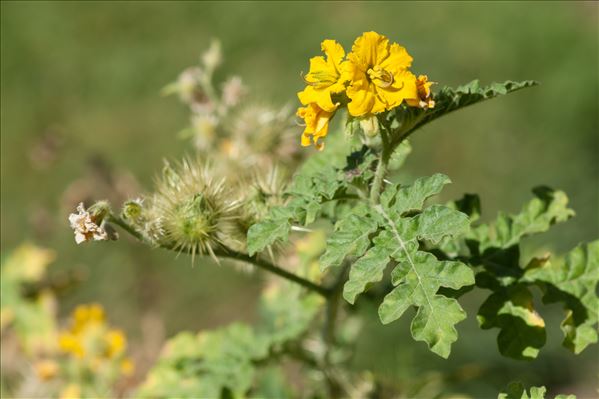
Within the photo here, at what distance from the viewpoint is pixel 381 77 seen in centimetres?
154

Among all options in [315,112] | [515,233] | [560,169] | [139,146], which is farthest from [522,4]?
[315,112]

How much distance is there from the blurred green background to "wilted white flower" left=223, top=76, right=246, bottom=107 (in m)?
0.76

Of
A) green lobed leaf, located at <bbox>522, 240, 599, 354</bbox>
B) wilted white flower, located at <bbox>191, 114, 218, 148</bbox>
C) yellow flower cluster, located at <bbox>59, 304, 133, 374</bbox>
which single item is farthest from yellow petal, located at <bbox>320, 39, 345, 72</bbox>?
yellow flower cluster, located at <bbox>59, 304, 133, 374</bbox>

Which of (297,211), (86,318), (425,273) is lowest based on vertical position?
(425,273)

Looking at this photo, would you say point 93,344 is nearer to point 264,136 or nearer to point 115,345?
point 115,345

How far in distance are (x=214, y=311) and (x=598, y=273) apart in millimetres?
2884

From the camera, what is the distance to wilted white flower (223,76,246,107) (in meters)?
2.63

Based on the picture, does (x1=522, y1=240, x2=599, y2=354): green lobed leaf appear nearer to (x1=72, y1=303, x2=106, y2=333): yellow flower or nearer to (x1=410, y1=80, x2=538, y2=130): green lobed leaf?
(x1=410, y1=80, x2=538, y2=130): green lobed leaf

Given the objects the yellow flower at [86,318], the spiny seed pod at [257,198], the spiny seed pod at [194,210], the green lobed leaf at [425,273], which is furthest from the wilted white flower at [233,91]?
the green lobed leaf at [425,273]

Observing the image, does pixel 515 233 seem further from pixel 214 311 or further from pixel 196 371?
pixel 214 311

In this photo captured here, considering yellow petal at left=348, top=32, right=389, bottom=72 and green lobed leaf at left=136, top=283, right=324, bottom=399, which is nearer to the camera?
yellow petal at left=348, top=32, right=389, bottom=72

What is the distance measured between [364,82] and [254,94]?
214cm

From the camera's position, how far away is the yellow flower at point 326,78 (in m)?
1.59

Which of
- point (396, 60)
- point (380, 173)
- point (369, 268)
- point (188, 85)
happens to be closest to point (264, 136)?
point (188, 85)
